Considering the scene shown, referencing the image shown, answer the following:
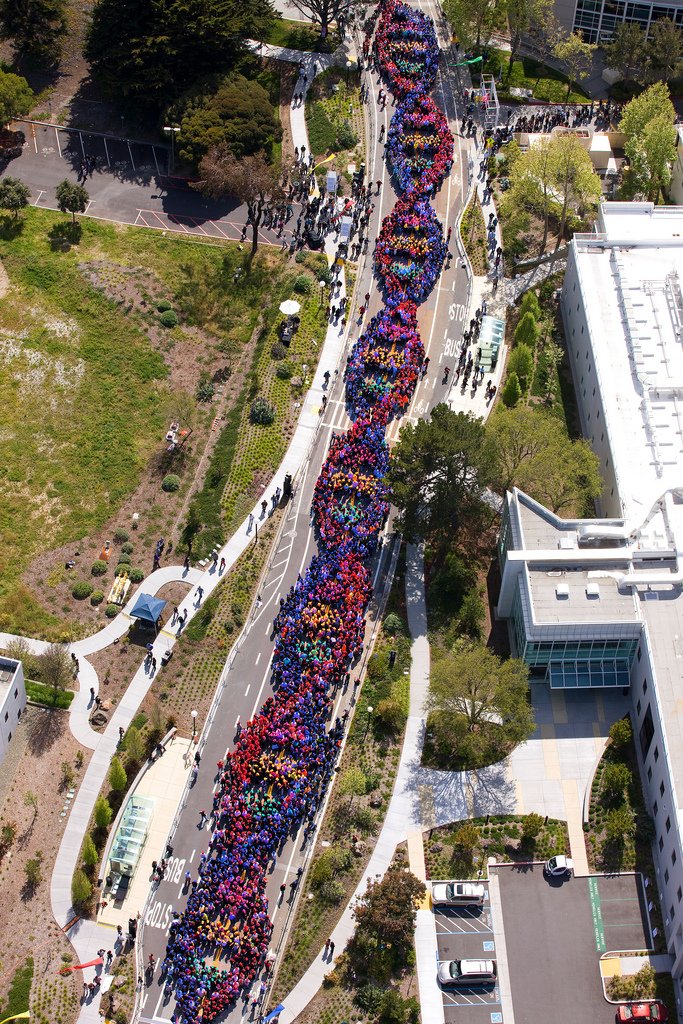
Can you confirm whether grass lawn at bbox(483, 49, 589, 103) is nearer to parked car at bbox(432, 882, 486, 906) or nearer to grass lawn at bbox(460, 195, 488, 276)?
grass lawn at bbox(460, 195, 488, 276)

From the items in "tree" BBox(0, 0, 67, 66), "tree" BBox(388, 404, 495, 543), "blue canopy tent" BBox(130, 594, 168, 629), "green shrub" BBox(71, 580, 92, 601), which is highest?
"tree" BBox(0, 0, 67, 66)

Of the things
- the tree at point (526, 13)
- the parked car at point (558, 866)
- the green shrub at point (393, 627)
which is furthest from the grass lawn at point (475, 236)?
the parked car at point (558, 866)

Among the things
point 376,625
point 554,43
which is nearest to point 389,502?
point 376,625

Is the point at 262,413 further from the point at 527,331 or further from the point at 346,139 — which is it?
the point at 346,139

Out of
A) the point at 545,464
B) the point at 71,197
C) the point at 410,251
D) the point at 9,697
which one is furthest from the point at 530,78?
the point at 9,697

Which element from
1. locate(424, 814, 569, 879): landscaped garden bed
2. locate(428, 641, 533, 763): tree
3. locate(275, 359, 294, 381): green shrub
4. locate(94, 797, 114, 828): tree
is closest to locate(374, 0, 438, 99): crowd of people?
locate(275, 359, 294, 381): green shrub

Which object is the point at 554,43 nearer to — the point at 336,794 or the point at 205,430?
the point at 205,430
